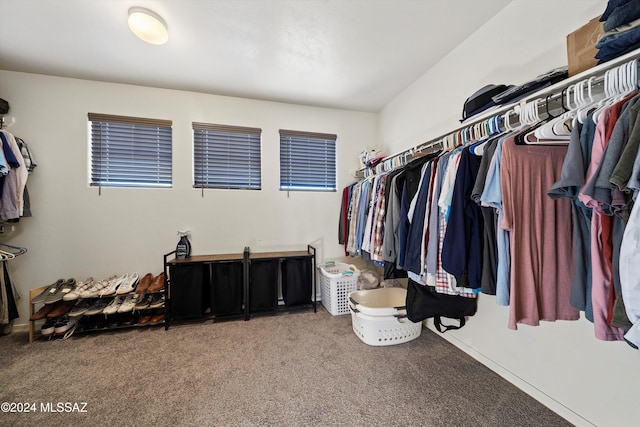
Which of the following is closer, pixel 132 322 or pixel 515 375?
pixel 515 375

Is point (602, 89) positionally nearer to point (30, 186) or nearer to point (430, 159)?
point (430, 159)

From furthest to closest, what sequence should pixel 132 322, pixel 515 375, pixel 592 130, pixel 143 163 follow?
pixel 143 163
pixel 132 322
pixel 515 375
pixel 592 130

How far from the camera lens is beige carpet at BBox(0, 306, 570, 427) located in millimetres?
1271

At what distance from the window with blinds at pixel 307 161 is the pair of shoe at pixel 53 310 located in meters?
2.32

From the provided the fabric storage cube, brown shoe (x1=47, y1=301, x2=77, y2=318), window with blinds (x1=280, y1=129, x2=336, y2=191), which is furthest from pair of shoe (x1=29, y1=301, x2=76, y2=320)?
the fabric storage cube

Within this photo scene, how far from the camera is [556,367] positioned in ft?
4.31

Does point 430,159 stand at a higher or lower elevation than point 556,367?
higher

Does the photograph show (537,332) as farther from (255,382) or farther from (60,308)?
(60,308)

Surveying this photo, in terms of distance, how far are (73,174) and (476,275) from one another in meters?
3.54

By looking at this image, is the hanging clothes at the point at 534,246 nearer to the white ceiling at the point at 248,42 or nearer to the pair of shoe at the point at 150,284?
the white ceiling at the point at 248,42

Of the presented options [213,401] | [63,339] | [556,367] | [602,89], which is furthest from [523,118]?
[63,339]

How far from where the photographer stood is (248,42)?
1.89m

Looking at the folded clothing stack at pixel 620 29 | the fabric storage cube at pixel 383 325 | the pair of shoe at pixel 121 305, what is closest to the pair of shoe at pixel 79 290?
the pair of shoe at pixel 121 305

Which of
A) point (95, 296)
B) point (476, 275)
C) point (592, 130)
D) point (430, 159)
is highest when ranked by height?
point (430, 159)
